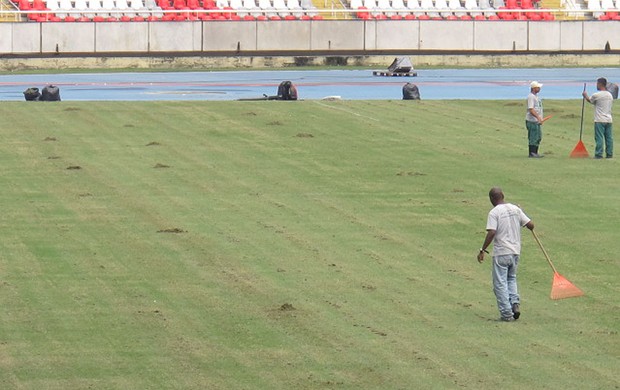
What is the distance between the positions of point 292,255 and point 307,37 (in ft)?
141

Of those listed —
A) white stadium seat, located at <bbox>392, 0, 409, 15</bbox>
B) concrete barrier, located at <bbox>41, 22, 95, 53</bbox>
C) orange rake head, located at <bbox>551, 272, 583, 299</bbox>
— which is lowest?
orange rake head, located at <bbox>551, 272, 583, 299</bbox>

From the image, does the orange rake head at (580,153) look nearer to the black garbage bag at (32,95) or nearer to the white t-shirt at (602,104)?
the white t-shirt at (602,104)

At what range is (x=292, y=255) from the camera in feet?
75.4

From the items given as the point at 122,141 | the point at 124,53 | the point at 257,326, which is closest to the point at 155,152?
the point at 122,141

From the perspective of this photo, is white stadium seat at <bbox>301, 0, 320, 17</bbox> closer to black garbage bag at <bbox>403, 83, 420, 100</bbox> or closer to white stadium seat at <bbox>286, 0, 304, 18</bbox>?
white stadium seat at <bbox>286, 0, 304, 18</bbox>

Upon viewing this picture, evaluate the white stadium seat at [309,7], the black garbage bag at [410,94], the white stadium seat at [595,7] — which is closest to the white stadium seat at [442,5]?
the white stadium seat at [309,7]

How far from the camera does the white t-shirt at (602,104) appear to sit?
31750 mm

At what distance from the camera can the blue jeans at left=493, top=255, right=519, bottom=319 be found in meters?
17.9

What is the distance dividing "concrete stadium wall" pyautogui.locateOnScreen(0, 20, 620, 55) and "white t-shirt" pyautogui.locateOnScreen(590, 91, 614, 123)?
33.4 metres

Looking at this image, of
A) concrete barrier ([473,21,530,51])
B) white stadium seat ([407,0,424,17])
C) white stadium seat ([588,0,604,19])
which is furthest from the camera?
white stadium seat ([588,0,604,19])

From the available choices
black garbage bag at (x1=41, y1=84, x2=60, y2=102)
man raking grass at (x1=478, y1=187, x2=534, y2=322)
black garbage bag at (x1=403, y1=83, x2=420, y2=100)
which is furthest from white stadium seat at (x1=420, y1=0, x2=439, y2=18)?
man raking grass at (x1=478, y1=187, x2=534, y2=322)

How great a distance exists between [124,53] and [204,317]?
44.6 metres

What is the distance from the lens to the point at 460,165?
32375 millimetres

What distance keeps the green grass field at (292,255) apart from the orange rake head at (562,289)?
0.36 feet
